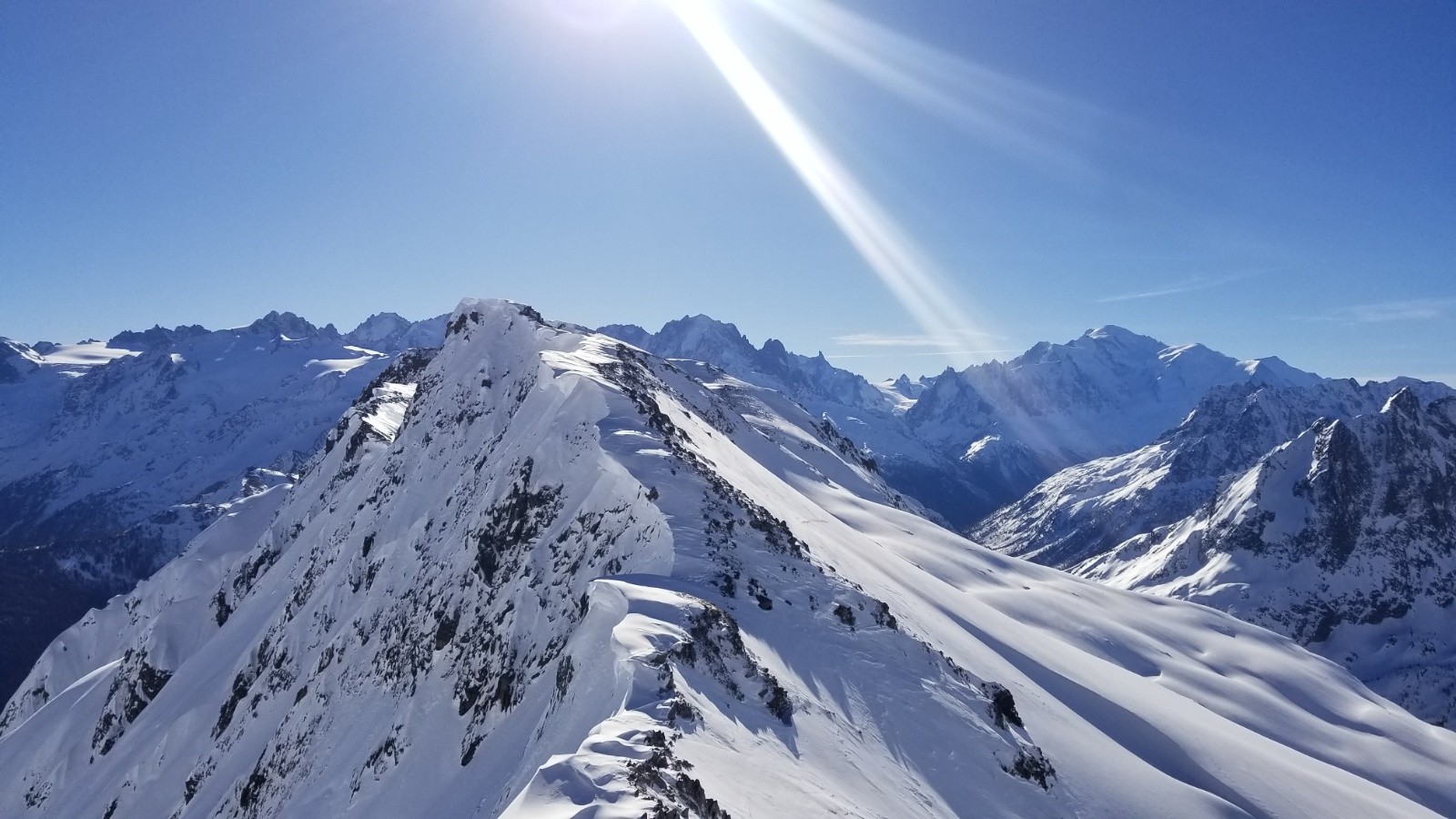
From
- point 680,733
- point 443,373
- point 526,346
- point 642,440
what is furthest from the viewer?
point 443,373

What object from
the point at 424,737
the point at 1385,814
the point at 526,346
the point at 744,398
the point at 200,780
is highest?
the point at 744,398

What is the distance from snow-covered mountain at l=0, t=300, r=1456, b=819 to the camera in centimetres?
2308

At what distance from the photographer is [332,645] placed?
51.9 metres

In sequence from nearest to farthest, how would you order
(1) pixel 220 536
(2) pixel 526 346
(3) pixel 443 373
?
1. (2) pixel 526 346
2. (3) pixel 443 373
3. (1) pixel 220 536

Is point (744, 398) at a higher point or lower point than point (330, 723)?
higher

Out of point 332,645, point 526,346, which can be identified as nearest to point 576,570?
point 332,645

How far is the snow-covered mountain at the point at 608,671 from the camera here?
23078mm

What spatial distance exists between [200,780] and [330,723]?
67.7 feet

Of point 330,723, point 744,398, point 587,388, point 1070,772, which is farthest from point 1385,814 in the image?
point 744,398

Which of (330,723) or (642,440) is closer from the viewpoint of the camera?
(642,440)

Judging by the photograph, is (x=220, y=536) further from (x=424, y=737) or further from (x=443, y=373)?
(x=424, y=737)

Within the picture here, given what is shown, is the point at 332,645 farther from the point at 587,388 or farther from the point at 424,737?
the point at 587,388

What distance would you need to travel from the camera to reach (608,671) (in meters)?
→ 22.4

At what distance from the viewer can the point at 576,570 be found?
33.3 m
